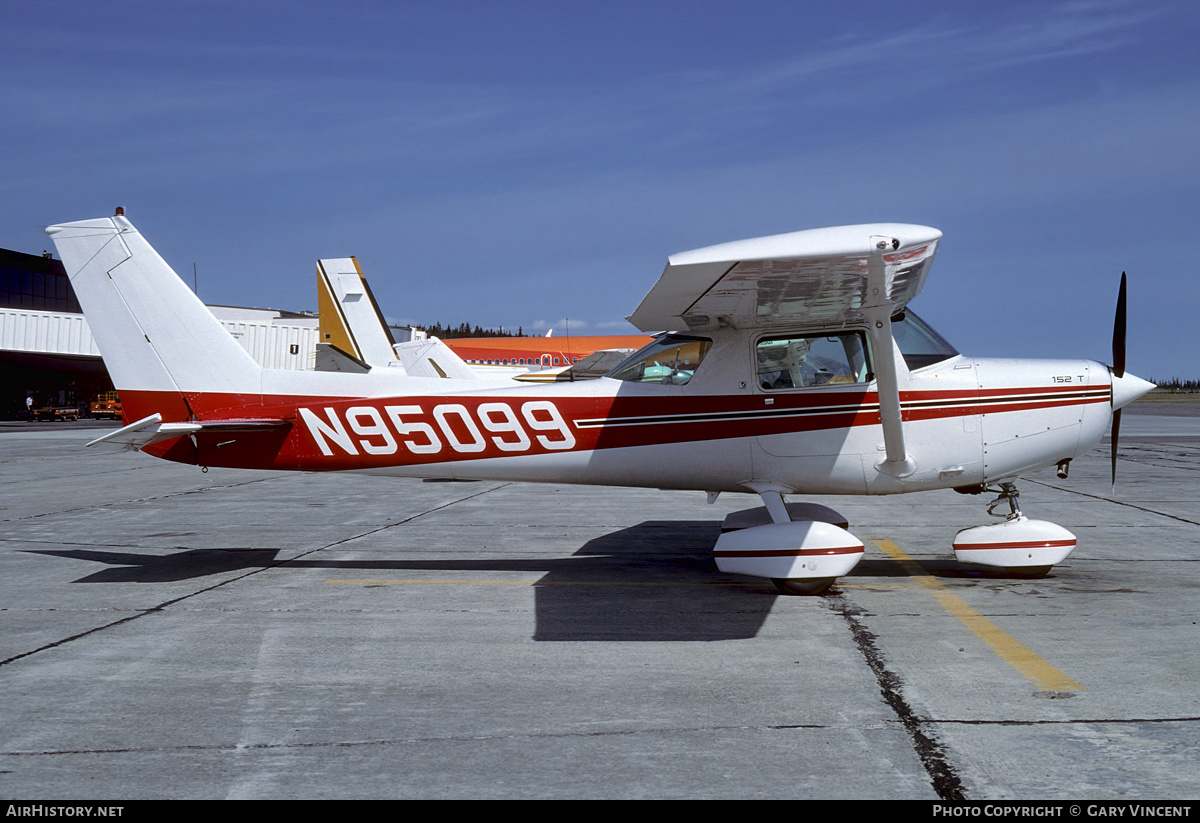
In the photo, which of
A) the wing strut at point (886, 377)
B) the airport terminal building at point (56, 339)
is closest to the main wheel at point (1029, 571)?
the wing strut at point (886, 377)

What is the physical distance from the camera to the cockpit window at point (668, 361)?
7430 mm

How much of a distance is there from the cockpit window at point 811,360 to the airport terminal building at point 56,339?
143ft

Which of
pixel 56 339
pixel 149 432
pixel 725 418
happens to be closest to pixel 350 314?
pixel 149 432

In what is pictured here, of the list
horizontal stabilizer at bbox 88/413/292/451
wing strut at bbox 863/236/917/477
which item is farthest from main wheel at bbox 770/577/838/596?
horizontal stabilizer at bbox 88/413/292/451

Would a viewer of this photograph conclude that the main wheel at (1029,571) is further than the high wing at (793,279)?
Yes

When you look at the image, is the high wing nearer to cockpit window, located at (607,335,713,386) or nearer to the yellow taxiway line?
cockpit window, located at (607,335,713,386)

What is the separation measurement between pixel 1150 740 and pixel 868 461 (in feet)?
12.0

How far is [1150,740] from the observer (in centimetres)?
367

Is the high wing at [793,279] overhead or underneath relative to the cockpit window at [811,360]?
overhead

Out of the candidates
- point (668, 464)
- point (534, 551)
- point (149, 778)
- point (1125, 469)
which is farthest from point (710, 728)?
point (1125, 469)

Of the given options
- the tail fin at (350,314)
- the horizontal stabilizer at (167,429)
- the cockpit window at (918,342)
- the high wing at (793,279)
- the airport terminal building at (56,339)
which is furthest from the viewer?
the airport terminal building at (56,339)

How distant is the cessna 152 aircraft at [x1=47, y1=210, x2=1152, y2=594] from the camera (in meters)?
7.20

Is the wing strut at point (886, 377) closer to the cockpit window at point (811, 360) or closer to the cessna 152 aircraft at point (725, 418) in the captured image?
the cessna 152 aircraft at point (725, 418)

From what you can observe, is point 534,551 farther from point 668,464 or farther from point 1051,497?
point 1051,497
